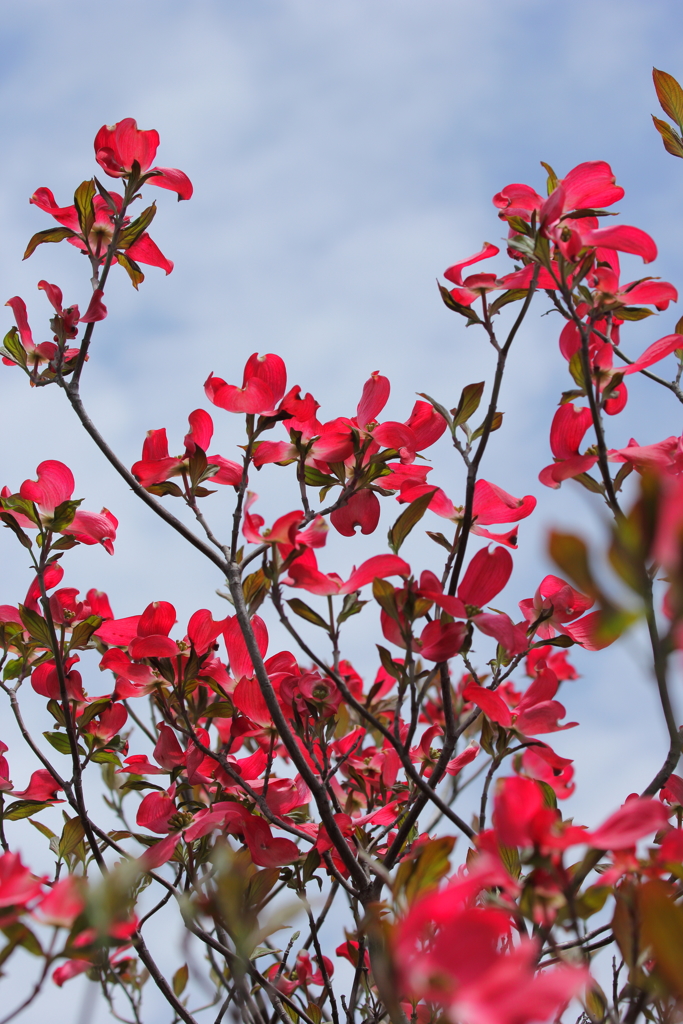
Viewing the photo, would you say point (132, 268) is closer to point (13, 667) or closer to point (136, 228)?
point (136, 228)

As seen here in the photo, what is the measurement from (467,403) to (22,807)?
847 mm

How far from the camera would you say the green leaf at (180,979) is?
156 cm

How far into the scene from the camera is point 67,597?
1243 millimetres

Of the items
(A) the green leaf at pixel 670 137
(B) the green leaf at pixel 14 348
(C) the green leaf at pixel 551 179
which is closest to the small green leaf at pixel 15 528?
(B) the green leaf at pixel 14 348

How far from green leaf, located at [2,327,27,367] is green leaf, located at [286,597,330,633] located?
0.56 metres

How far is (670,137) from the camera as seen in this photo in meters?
1.13

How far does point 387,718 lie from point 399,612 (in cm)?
105

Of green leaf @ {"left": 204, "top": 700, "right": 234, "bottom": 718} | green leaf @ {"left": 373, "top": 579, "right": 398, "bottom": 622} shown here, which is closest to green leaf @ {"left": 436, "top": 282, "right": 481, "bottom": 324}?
green leaf @ {"left": 373, "top": 579, "right": 398, "bottom": 622}

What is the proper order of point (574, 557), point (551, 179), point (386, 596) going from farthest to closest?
point (551, 179) < point (386, 596) < point (574, 557)

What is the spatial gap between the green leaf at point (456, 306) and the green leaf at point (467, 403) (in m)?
0.09

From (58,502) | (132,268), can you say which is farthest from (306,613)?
(132,268)

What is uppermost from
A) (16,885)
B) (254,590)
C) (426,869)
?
(254,590)

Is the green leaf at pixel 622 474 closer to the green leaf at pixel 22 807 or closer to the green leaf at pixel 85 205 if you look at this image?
the green leaf at pixel 85 205

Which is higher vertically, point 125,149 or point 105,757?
point 125,149
